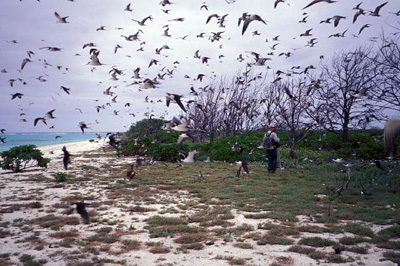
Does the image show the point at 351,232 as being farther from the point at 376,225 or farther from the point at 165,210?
the point at 165,210

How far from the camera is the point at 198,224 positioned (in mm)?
6473

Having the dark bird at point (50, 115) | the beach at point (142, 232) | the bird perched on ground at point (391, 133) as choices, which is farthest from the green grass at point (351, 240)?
the dark bird at point (50, 115)

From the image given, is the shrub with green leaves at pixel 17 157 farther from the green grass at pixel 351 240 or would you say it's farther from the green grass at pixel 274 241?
the green grass at pixel 351 240

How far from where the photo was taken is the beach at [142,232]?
184 inches

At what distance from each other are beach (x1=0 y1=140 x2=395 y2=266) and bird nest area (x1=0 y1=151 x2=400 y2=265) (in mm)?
18

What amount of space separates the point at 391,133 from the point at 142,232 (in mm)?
4605

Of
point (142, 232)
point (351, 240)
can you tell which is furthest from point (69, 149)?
point (351, 240)

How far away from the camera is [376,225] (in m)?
6.37

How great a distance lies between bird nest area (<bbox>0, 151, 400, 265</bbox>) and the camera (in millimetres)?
4762

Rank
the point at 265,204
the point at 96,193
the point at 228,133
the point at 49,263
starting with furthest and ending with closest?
the point at 228,133 → the point at 96,193 → the point at 265,204 → the point at 49,263

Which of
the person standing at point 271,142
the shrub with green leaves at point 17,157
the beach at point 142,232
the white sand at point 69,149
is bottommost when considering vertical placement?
the beach at point 142,232

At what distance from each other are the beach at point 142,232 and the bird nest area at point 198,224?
0.02 meters

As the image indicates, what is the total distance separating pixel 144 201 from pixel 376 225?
5.80m

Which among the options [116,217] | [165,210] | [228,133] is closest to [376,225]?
[165,210]
